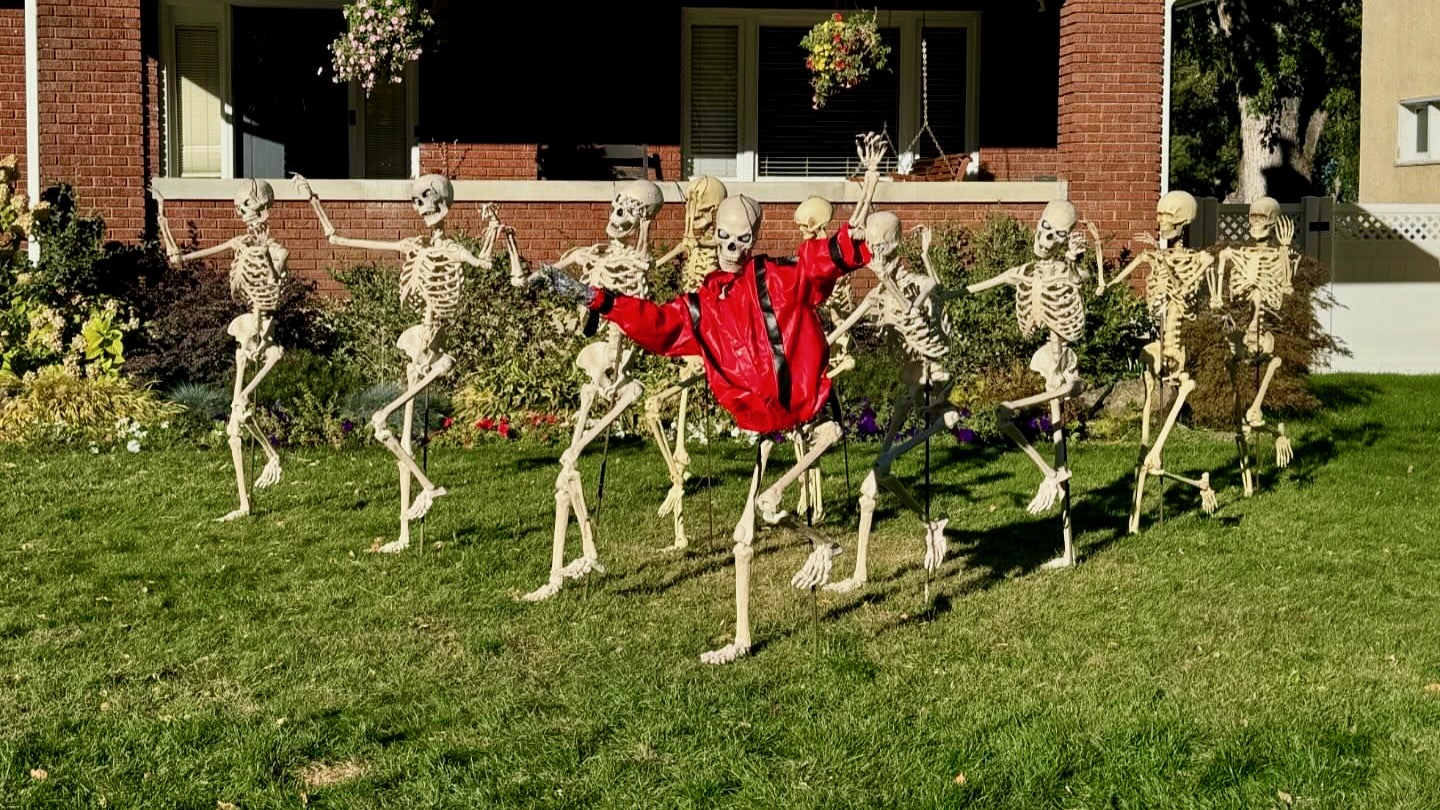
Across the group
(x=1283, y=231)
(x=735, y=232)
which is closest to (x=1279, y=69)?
(x=1283, y=231)

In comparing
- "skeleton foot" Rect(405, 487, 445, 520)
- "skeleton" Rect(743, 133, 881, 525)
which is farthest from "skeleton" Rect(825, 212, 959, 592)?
"skeleton foot" Rect(405, 487, 445, 520)

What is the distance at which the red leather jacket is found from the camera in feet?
21.9

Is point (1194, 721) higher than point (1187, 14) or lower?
lower

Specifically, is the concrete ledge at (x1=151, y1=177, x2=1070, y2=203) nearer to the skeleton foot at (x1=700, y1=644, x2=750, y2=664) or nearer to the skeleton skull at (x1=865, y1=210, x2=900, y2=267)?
the skeleton skull at (x1=865, y1=210, x2=900, y2=267)

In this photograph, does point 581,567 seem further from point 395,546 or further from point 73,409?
point 73,409

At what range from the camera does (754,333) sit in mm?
6703

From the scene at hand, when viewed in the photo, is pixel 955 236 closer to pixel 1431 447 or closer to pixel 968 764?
pixel 1431 447

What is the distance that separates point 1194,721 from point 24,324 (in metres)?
10.4

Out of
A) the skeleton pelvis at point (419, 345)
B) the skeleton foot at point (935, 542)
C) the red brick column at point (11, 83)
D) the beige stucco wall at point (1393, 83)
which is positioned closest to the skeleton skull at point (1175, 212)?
the skeleton foot at point (935, 542)

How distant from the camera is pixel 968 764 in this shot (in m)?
5.75

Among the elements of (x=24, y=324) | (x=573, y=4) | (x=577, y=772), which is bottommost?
(x=577, y=772)

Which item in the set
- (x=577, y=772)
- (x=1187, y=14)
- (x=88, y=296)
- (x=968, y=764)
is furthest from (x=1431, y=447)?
(x=1187, y=14)

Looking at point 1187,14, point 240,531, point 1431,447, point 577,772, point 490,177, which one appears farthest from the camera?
point 1187,14

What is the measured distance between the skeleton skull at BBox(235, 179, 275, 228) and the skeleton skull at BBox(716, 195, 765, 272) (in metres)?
3.26
